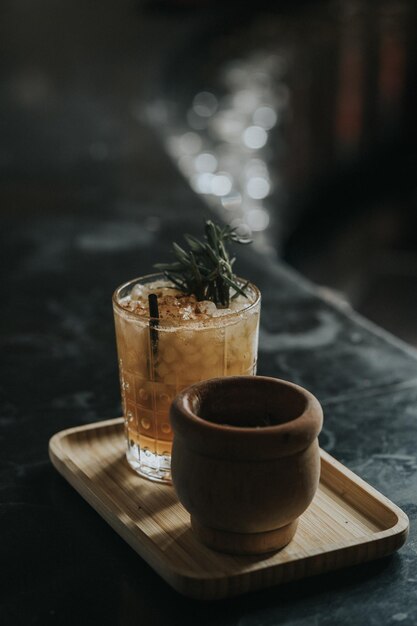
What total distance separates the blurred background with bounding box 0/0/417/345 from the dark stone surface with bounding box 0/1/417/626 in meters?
0.04

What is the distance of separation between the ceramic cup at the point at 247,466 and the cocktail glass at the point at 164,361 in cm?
10

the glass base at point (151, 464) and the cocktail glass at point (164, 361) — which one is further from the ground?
the cocktail glass at point (164, 361)

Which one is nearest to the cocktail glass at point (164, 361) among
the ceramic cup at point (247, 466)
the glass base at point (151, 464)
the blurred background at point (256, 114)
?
the glass base at point (151, 464)

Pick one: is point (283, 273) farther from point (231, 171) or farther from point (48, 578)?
point (231, 171)

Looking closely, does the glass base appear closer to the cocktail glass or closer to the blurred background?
the cocktail glass

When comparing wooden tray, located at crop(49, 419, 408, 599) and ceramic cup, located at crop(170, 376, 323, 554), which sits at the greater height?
ceramic cup, located at crop(170, 376, 323, 554)

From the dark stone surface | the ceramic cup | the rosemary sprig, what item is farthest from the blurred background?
the ceramic cup

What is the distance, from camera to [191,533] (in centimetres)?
79

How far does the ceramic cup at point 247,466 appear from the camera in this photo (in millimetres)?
707

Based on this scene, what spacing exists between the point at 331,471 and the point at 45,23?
3816mm

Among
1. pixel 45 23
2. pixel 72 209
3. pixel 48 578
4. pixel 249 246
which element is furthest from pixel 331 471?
pixel 45 23

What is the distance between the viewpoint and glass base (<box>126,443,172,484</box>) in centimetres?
90

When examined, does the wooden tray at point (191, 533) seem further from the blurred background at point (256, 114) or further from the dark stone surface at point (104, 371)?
the blurred background at point (256, 114)

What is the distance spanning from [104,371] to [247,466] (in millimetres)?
→ 538
